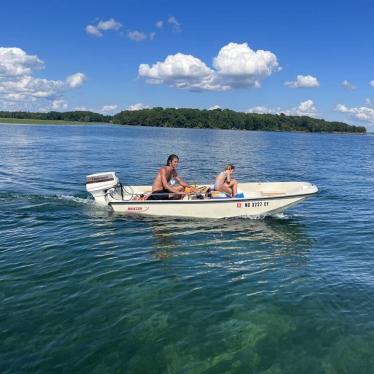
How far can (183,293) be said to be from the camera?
883 centimetres

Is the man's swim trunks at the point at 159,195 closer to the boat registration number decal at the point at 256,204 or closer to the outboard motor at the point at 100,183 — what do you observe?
the outboard motor at the point at 100,183

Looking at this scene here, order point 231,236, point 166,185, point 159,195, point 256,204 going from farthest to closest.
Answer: point 159,195 → point 166,185 → point 256,204 → point 231,236

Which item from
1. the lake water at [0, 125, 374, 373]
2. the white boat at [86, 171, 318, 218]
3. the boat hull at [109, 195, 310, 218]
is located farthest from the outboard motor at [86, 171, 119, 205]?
the boat hull at [109, 195, 310, 218]

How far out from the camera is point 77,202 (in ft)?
57.1

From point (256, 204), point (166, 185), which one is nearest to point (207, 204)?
point (166, 185)

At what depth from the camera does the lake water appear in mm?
6676

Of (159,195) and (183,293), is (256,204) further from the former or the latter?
(183,293)

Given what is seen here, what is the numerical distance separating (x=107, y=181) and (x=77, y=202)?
2.37 metres

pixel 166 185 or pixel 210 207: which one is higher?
pixel 166 185

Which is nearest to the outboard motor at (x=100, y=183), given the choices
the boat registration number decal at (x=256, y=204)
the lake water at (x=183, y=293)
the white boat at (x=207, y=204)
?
the white boat at (x=207, y=204)

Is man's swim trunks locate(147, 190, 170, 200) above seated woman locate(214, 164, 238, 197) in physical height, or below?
below

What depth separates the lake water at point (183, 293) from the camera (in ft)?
21.9

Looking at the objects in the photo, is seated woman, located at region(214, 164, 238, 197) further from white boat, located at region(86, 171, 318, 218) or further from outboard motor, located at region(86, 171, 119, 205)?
outboard motor, located at region(86, 171, 119, 205)

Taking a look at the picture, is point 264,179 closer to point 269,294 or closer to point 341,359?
A: point 269,294
